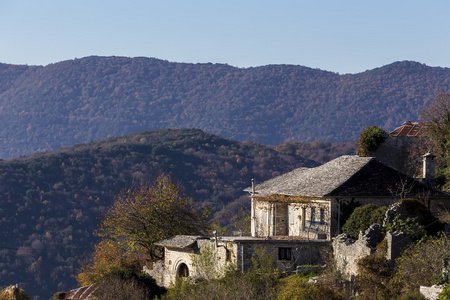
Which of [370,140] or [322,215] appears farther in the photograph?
[370,140]

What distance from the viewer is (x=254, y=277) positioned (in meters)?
34.8

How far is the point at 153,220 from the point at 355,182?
17.1 m

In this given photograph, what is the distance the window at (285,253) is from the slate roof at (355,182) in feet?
13.5

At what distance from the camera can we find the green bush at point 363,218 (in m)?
38.0

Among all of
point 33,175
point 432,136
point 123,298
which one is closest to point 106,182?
point 33,175

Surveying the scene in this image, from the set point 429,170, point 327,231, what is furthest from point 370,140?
point 327,231

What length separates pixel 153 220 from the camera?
54.1 metres

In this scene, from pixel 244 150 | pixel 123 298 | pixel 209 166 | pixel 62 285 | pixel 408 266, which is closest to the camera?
pixel 408 266

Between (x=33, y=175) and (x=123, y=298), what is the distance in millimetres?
118280

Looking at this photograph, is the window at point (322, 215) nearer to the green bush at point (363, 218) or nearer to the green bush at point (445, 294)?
the green bush at point (363, 218)

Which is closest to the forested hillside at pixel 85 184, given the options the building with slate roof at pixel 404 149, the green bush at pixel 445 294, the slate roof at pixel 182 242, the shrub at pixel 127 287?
the building with slate roof at pixel 404 149

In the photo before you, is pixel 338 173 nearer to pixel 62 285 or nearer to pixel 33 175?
pixel 62 285

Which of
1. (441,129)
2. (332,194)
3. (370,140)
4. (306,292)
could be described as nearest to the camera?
(306,292)

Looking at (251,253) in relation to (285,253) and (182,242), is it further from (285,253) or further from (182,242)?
(182,242)
